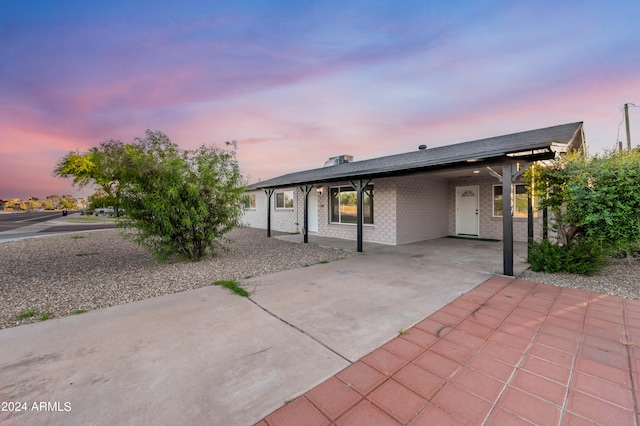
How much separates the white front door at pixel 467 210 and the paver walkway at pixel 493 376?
7291 mm

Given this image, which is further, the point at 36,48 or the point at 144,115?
the point at 144,115

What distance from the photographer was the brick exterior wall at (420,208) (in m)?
9.09

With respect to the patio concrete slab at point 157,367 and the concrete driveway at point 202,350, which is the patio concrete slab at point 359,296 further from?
the patio concrete slab at point 157,367

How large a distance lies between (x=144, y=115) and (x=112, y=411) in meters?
10.2

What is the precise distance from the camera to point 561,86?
845 centimetres

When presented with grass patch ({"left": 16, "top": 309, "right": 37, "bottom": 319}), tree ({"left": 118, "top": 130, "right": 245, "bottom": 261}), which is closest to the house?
tree ({"left": 118, "top": 130, "right": 245, "bottom": 261})

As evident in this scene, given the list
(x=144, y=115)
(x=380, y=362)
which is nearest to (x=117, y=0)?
(x=144, y=115)

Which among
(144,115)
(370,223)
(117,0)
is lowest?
(370,223)

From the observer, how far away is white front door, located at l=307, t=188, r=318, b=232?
12.0 meters

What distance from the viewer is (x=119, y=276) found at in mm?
5176

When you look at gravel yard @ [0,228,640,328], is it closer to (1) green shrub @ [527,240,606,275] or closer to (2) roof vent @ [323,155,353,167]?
(1) green shrub @ [527,240,606,275]

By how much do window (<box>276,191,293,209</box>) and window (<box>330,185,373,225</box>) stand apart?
3.20 meters

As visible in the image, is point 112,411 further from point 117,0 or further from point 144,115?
point 144,115

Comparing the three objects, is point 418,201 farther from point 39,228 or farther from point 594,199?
point 39,228
